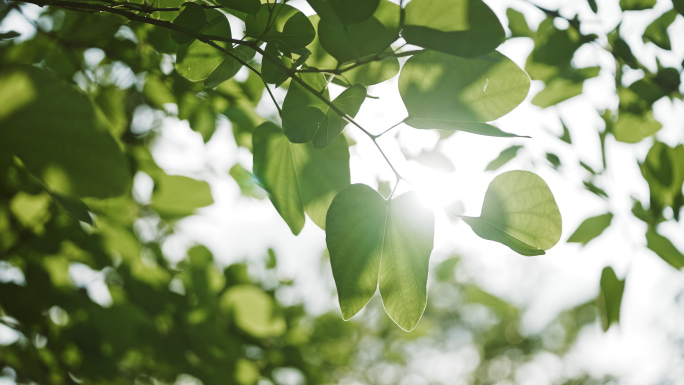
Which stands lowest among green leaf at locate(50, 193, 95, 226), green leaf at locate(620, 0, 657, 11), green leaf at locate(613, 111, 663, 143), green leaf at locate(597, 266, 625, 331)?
green leaf at locate(597, 266, 625, 331)

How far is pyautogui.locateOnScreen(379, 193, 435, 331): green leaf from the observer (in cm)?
40

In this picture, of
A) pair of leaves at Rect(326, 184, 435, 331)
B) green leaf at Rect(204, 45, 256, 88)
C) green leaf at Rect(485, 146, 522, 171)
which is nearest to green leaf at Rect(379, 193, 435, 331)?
pair of leaves at Rect(326, 184, 435, 331)

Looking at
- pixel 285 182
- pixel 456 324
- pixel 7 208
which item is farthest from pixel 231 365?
pixel 456 324

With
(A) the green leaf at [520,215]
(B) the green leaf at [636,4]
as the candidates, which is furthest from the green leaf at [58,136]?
(B) the green leaf at [636,4]

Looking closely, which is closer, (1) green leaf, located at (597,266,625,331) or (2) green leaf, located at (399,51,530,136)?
(2) green leaf, located at (399,51,530,136)

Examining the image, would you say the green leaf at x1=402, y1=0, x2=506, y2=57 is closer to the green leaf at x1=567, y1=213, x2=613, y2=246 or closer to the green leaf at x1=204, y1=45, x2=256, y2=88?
the green leaf at x1=204, y1=45, x2=256, y2=88

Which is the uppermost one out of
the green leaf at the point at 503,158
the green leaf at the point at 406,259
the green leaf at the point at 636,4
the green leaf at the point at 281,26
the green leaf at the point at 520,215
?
the green leaf at the point at 281,26

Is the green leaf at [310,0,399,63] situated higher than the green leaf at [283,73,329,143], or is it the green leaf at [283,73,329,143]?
the green leaf at [310,0,399,63]

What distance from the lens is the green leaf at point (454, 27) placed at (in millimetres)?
324

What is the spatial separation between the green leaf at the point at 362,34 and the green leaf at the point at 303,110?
1.5 inches

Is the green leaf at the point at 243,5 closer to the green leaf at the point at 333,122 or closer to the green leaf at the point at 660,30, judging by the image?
the green leaf at the point at 333,122

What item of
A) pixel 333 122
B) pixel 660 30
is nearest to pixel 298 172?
pixel 333 122

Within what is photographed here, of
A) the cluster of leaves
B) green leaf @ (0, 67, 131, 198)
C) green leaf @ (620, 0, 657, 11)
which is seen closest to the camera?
green leaf @ (0, 67, 131, 198)

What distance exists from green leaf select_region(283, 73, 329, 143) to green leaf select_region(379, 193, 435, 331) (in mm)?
106
